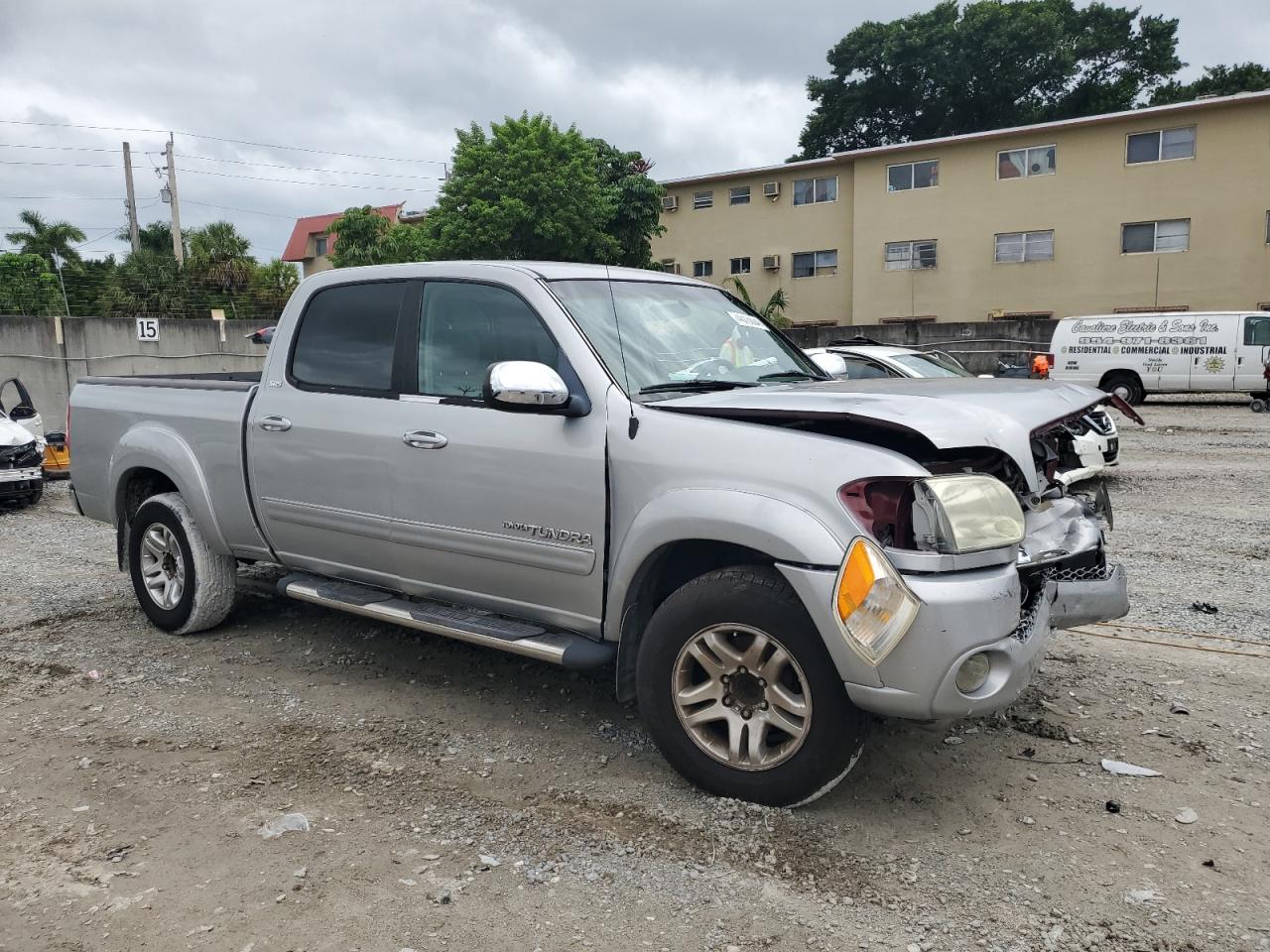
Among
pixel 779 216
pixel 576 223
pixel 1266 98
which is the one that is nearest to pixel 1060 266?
pixel 1266 98

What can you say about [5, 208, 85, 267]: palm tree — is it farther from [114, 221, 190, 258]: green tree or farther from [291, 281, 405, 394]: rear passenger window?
[291, 281, 405, 394]: rear passenger window

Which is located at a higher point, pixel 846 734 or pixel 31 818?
pixel 846 734

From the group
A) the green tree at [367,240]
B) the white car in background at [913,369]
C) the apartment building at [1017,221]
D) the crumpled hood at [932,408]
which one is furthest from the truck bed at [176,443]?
the green tree at [367,240]

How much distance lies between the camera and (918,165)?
31219mm

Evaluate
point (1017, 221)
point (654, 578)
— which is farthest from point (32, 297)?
point (1017, 221)

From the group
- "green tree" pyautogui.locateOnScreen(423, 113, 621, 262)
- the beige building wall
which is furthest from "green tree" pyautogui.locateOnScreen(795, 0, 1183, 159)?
"green tree" pyautogui.locateOnScreen(423, 113, 621, 262)

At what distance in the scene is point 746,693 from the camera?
328 cm

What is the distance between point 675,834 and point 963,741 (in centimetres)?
137

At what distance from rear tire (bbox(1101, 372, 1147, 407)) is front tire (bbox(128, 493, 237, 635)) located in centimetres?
1923

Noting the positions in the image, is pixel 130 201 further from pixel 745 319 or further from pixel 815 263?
pixel 745 319

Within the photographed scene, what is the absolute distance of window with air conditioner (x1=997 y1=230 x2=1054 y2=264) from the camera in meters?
29.6

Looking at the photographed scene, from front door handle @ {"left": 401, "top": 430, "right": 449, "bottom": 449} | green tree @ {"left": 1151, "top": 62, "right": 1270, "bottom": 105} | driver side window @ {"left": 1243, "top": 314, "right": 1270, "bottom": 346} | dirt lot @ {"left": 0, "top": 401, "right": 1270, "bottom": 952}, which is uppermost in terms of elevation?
green tree @ {"left": 1151, "top": 62, "right": 1270, "bottom": 105}

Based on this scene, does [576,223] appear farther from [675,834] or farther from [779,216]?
[675,834]

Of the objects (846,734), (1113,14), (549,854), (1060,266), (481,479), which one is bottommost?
(549,854)
